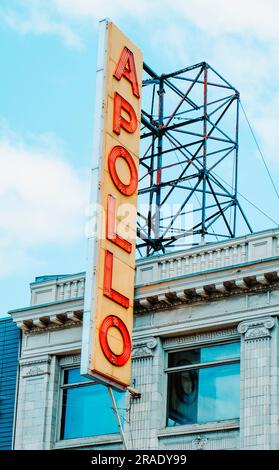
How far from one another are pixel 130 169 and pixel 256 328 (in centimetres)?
593

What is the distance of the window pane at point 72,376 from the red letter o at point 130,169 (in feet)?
19.4

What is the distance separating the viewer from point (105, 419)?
40125 mm

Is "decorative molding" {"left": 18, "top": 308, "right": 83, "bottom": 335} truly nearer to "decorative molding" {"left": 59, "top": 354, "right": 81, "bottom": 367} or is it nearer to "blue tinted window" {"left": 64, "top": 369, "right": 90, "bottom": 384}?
"decorative molding" {"left": 59, "top": 354, "right": 81, "bottom": 367}

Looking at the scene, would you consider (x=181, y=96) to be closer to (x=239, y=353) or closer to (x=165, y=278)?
(x=165, y=278)

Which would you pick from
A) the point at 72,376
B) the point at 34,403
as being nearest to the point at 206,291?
the point at 72,376

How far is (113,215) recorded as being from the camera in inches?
1506

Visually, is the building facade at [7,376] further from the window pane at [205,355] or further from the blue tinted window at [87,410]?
the window pane at [205,355]

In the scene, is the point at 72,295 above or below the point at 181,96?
below

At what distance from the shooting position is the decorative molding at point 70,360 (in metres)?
41.3

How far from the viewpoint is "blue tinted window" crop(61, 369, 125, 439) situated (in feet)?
131

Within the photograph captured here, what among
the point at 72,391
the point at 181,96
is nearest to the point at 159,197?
the point at 181,96

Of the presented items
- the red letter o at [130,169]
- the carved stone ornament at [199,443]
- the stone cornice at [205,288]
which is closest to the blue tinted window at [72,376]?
the stone cornice at [205,288]

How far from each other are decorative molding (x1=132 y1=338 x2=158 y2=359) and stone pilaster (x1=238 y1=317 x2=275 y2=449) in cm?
287

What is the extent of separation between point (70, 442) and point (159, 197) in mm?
9443
